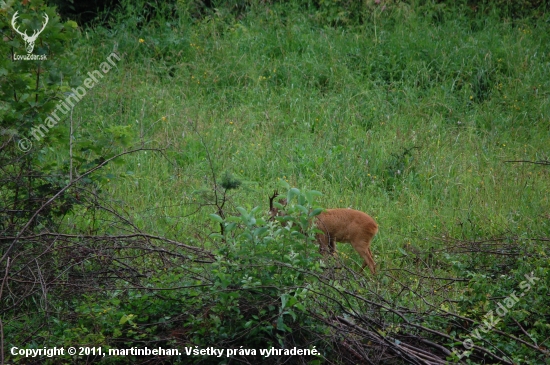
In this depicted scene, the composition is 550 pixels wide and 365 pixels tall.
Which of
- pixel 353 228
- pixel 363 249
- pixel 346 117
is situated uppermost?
pixel 346 117

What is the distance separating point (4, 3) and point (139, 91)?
14.1 ft

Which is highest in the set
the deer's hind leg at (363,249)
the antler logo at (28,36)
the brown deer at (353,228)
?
the antler logo at (28,36)

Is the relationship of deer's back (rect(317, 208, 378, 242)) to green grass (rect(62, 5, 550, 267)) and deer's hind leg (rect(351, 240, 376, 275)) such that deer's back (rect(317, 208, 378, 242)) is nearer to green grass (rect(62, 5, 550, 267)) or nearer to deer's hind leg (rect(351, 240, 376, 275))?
deer's hind leg (rect(351, 240, 376, 275))

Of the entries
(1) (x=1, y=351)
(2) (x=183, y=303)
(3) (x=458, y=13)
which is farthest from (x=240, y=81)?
(1) (x=1, y=351)

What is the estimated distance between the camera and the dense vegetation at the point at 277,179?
4.78 meters

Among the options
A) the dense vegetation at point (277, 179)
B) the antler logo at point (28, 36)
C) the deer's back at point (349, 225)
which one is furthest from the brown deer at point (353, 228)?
the antler logo at point (28, 36)

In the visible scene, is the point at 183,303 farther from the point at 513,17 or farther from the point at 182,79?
the point at 513,17

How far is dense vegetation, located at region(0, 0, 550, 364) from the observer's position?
478 cm

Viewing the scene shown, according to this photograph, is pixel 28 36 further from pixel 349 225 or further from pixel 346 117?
pixel 346 117

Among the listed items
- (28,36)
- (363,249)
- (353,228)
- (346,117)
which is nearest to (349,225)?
(353,228)

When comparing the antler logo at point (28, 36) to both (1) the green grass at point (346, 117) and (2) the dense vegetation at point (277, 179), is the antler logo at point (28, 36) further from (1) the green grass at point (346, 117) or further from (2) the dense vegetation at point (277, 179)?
(1) the green grass at point (346, 117)

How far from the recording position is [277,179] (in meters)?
8.58

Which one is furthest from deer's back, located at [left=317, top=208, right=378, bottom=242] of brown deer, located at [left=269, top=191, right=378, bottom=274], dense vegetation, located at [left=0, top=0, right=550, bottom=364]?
dense vegetation, located at [left=0, top=0, right=550, bottom=364]

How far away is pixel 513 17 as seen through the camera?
42.1ft
